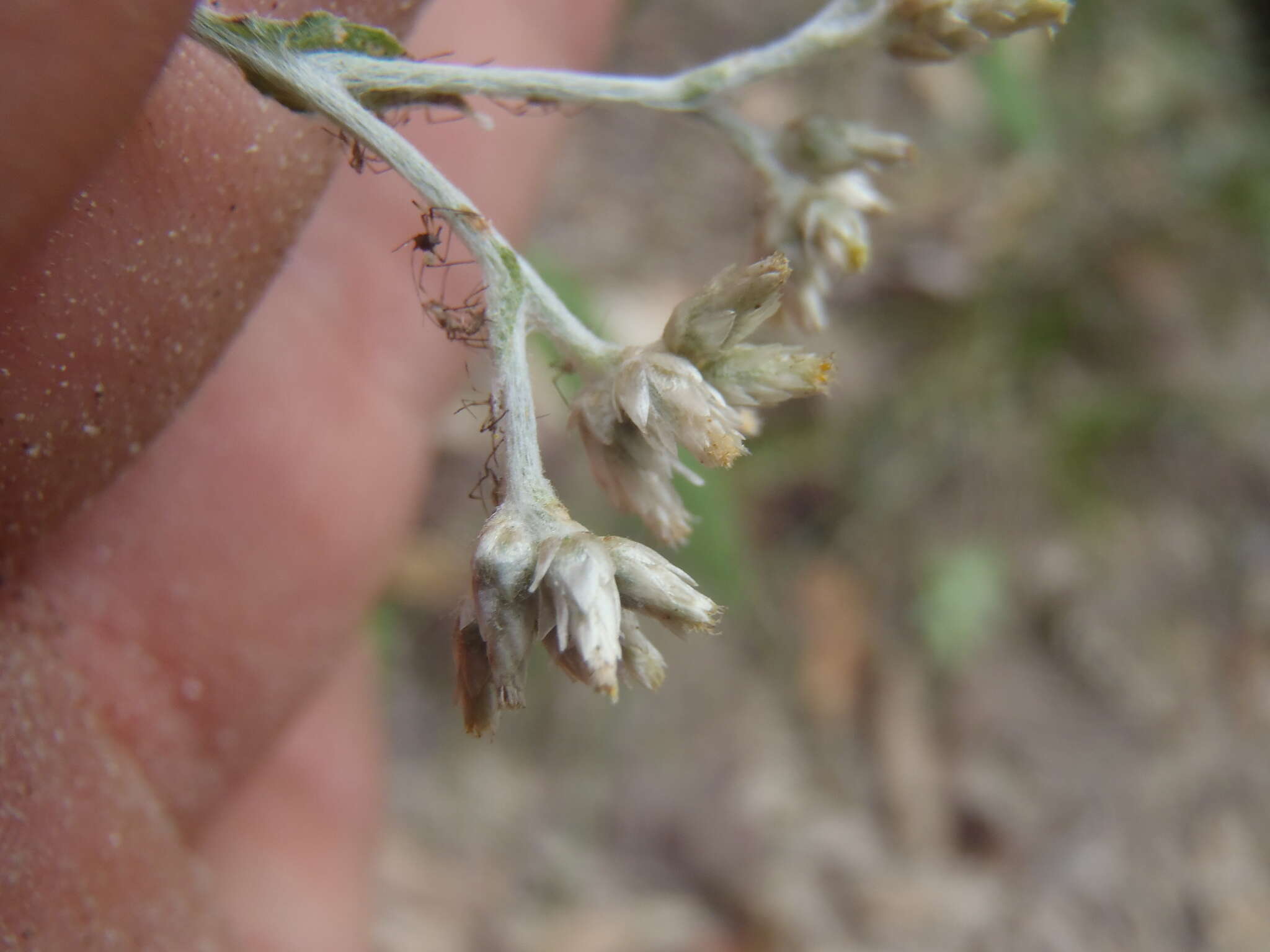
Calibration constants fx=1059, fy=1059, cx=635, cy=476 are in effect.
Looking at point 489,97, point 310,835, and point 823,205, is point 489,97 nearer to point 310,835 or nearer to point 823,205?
point 823,205

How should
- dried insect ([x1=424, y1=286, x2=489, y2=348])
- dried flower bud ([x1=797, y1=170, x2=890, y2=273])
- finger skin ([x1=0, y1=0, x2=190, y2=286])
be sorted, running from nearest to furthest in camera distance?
finger skin ([x1=0, y1=0, x2=190, y2=286]), dried insect ([x1=424, y1=286, x2=489, y2=348]), dried flower bud ([x1=797, y1=170, x2=890, y2=273])

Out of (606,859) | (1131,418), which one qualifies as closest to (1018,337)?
(1131,418)

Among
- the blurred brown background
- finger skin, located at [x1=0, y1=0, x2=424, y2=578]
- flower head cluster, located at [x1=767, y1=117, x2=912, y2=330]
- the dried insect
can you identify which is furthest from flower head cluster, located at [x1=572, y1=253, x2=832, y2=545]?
the blurred brown background

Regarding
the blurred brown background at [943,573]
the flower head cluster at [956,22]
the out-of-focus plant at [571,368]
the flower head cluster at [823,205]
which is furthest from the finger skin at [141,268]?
the blurred brown background at [943,573]

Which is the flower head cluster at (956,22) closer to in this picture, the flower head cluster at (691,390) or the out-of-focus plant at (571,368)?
the out-of-focus plant at (571,368)

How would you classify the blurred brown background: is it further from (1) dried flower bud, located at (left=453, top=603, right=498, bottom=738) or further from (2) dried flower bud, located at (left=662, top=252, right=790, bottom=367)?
(1) dried flower bud, located at (left=453, top=603, right=498, bottom=738)

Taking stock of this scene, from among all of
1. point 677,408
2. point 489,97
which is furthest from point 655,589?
point 489,97

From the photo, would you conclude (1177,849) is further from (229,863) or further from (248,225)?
(248,225)
